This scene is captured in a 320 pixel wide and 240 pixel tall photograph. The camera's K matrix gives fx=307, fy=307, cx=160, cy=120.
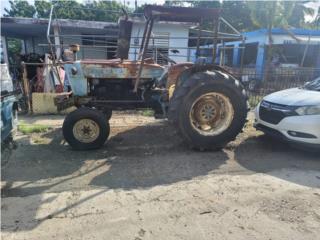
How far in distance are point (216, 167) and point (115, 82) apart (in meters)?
2.53

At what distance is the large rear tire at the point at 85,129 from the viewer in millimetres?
5227

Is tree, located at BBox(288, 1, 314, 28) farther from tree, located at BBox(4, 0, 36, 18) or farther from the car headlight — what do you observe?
tree, located at BBox(4, 0, 36, 18)

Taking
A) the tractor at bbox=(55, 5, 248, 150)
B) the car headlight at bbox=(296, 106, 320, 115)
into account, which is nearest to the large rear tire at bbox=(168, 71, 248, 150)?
the tractor at bbox=(55, 5, 248, 150)

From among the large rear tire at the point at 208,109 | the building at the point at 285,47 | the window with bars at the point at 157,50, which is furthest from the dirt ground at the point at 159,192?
the building at the point at 285,47

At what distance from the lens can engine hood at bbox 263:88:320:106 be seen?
5.16 m

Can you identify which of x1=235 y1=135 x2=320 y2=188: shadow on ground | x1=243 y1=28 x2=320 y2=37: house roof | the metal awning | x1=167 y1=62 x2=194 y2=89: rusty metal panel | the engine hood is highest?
the metal awning

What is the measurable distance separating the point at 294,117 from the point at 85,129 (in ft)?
11.6

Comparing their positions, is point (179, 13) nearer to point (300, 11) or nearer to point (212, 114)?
point (212, 114)

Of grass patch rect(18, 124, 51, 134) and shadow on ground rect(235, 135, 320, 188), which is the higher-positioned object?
Answer: shadow on ground rect(235, 135, 320, 188)

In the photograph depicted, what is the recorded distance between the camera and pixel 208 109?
214 inches

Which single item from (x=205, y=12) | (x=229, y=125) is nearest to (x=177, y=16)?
(x=205, y=12)

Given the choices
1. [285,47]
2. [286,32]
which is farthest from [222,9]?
[285,47]

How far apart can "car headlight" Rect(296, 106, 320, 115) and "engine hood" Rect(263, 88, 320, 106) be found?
8 centimetres

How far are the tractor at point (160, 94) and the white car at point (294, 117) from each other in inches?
23.0
